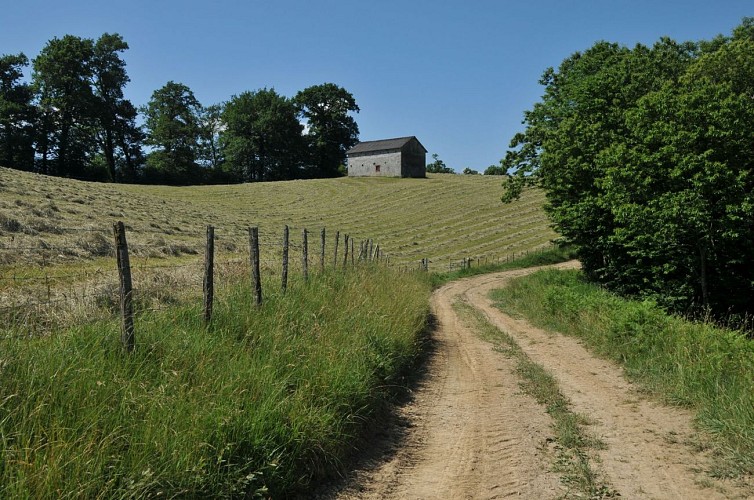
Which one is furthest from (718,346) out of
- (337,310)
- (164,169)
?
(164,169)

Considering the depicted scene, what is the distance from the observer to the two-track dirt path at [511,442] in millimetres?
4637

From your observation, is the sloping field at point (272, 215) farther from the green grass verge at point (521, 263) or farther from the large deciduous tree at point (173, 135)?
the large deciduous tree at point (173, 135)

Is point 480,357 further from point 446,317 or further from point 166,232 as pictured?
point 166,232

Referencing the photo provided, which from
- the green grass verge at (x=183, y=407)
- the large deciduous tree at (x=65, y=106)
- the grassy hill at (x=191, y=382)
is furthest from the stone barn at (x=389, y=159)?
the green grass verge at (x=183, y=407)

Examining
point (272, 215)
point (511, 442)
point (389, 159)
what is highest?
point (389, 159)

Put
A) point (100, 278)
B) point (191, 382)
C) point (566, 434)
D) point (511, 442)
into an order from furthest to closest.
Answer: point (100, 278)
point (566, 434)
point (511, 442)
point (191, 382)

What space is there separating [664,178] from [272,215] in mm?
38633

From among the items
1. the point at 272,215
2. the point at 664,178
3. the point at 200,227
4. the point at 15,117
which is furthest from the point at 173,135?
the point at 664,178

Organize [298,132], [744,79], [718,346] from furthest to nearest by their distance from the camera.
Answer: [298,132] → [744,79] → [718,346]

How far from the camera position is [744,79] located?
22.2 m

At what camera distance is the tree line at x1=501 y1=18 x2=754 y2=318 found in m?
16.5

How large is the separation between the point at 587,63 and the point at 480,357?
22.3m

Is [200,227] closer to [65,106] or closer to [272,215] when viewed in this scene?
[272,215]

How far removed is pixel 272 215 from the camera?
50594 mm
